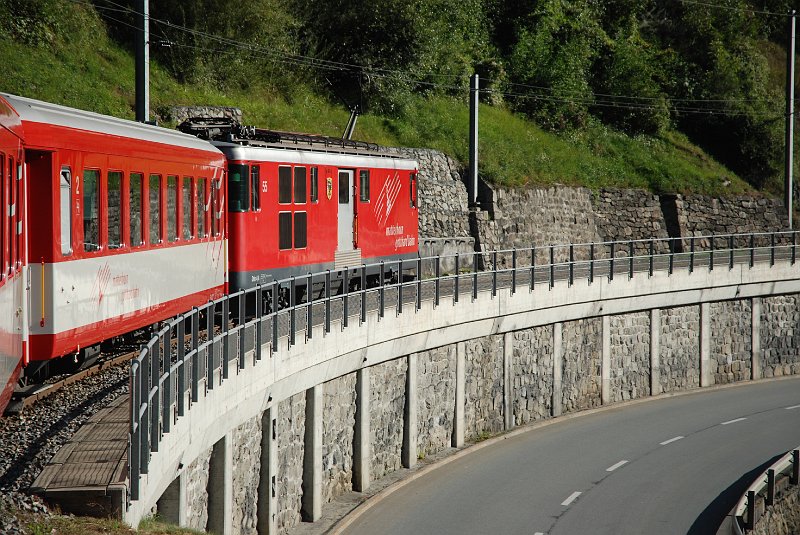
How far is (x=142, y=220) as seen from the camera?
54.9 feet

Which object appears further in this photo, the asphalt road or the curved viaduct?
the asphalt road

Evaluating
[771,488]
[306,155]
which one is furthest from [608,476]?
[306,155]

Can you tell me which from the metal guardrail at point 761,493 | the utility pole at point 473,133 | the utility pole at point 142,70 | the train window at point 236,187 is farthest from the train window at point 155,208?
the utility pole at point 473,133

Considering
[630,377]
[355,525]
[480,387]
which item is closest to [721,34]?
[630,377]

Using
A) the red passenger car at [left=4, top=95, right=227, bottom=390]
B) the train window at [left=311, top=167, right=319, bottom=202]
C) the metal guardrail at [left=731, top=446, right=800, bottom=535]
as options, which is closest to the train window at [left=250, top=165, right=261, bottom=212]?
the red passenger car at [left=4, top=95, right=227, bottom=390]

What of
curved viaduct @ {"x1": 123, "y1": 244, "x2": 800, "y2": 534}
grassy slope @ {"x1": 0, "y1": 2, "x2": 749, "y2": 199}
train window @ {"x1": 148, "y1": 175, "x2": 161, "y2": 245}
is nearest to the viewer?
curved viaduct @ {"x1": 123, "y1": 244, "x2": 800, "y2": 534}

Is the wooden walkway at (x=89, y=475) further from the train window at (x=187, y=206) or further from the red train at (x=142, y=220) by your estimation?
the train window at (x=187, y=206)

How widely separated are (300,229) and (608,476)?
29.9ft

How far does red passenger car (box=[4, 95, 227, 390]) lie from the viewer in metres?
13.1

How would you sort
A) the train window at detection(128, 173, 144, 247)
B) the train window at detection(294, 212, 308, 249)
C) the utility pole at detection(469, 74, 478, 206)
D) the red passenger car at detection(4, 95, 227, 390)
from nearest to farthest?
1. the red passenger car at detection(4, 95, 227, 390)
2. the train window at detection(128, 173, 144, 247)
3. the train window at detection(294, 212, 308, 249)
4. the utility pole at detection(469, 74, 478, 206)

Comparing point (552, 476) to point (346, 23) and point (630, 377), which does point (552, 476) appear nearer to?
point (630, 377)

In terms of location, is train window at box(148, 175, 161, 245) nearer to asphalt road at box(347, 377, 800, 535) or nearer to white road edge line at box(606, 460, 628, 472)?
asphalt road at box(347, 377, 800, 535)

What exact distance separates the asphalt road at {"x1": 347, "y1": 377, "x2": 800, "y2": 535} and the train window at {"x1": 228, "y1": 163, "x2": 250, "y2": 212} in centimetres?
635

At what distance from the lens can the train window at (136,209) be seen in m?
16.3
